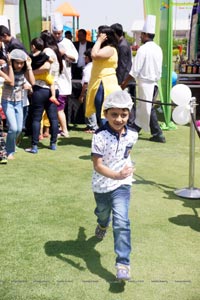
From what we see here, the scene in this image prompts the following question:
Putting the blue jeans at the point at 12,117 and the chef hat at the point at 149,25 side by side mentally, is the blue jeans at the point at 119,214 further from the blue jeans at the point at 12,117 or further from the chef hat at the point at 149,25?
the chef hat at the point at 149,25

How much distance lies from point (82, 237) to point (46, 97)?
324 cm

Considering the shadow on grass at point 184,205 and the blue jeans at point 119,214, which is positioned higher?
the blue jeans at point 119,214

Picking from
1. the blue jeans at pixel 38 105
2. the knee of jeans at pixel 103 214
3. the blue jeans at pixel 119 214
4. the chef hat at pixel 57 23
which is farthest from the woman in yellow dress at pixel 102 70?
the blue jeans at pixel 119 214

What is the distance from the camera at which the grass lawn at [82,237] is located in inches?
114

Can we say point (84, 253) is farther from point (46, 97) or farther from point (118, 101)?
point (46, 97)

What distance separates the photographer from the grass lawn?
289cm

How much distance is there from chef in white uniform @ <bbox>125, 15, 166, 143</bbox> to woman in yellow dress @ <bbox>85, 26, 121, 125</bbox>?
1090mm

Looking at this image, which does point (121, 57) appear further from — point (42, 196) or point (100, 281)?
point (100, 281)

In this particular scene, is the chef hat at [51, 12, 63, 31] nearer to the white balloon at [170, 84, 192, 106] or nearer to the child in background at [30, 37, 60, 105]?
the child in background at [30, 37, 60, 105]

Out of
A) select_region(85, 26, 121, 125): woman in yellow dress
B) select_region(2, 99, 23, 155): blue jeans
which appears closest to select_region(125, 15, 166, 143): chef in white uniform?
select_region(85, 26, 121, 125): woman in yellow dress

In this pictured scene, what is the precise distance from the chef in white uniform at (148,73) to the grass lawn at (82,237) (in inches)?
56.3

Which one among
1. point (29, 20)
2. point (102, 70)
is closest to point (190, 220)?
point (102, 70)

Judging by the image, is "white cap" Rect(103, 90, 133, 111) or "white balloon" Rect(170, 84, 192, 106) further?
"white balloon" Rect(170, 84, 192, 106)

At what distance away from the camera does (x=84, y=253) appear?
3377 mm
